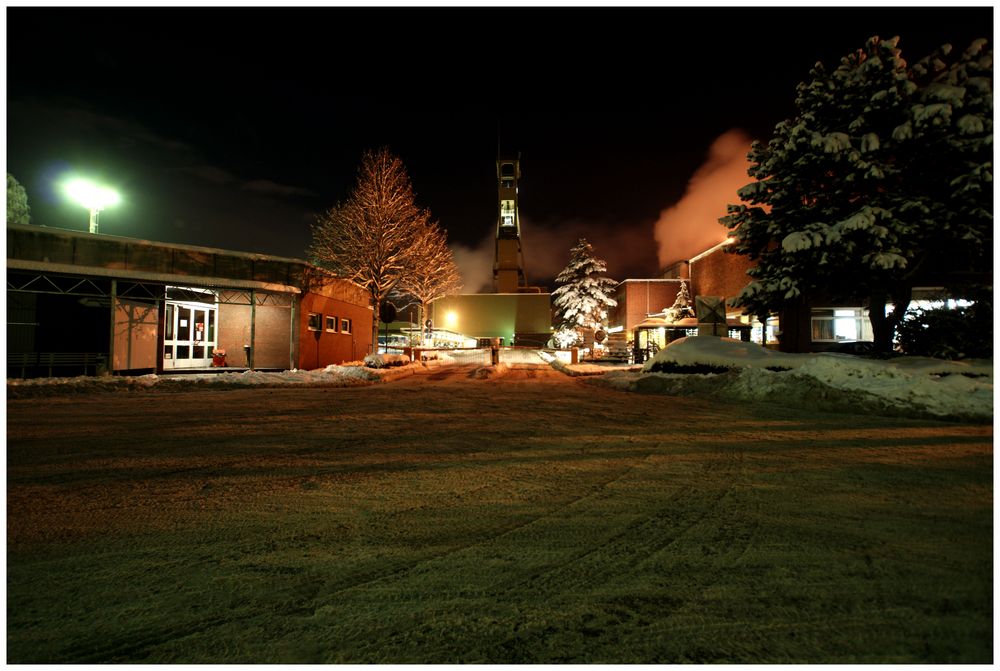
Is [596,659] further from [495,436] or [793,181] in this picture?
[793,181]

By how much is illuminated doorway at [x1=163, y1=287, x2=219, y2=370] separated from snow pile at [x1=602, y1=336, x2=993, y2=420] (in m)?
18.1

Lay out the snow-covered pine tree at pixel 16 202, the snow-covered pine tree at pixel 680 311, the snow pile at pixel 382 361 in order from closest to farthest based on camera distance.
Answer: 1. the snow pile at pixel 382 361
2. the snow-covered pine tree at pixel 680 311
3. the snow-covered pine tree at pixel 16 202

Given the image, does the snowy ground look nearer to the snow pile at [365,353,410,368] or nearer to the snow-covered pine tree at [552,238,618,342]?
the snow pile at [365,353,410,368]

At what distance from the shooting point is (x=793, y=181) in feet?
43.7

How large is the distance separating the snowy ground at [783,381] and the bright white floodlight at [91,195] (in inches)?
408

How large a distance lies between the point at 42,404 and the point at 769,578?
12741 millimetres

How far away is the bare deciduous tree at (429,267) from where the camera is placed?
26.2 meters

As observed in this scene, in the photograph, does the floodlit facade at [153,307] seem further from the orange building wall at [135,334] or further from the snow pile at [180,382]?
the snow pile at [180,382]

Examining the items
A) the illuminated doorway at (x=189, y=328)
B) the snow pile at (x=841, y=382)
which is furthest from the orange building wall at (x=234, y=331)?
the snow pile at (x=841, y=382)

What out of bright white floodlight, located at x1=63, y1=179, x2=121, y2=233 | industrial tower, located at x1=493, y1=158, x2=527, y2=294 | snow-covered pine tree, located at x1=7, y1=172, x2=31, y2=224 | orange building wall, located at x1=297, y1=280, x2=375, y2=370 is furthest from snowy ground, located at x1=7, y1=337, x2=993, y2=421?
industrial tower, located at x1=493, y1=158, x2=527, y2=294

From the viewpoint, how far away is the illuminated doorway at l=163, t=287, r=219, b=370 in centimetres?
1791

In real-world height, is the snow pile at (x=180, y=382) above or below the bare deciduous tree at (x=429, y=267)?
below

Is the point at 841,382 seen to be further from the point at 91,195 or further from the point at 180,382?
the point at 91,195

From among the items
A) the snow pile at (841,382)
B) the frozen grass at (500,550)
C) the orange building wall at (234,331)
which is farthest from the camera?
the orange building wall at (234,331)
